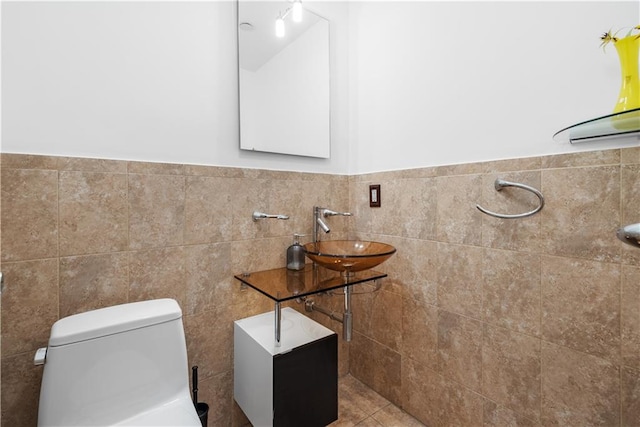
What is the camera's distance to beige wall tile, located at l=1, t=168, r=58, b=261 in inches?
39.6

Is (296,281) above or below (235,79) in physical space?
below

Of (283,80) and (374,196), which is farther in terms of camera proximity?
(374,196)

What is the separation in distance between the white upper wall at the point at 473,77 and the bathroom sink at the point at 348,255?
471 millimetres

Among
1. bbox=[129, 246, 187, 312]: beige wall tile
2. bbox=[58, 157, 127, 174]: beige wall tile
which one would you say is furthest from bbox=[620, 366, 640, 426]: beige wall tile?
bbox=[58, 157, 127, 174]: beige wall tile

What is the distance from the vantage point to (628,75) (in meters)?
0.90

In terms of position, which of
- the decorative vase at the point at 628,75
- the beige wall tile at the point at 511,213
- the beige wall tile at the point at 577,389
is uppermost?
the decorative vase at the point at 628,75

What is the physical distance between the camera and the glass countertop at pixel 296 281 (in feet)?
4.05

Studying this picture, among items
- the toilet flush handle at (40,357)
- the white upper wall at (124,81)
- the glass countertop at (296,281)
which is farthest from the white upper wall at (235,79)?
the toilet flush handle at (40,357)

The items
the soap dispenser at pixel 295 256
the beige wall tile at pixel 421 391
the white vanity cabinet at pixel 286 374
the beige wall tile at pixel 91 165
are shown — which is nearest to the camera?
the beige wall tile at pixel 91 165

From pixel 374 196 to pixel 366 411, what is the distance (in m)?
1.19

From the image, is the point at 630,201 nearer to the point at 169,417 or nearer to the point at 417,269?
the point at 417,269

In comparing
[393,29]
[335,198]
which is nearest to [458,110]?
[393,29]

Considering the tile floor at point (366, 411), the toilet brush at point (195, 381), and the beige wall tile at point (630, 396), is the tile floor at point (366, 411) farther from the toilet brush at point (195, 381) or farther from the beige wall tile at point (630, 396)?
the beige wall tile at point (630, 396)

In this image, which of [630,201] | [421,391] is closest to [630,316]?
[630,201]
